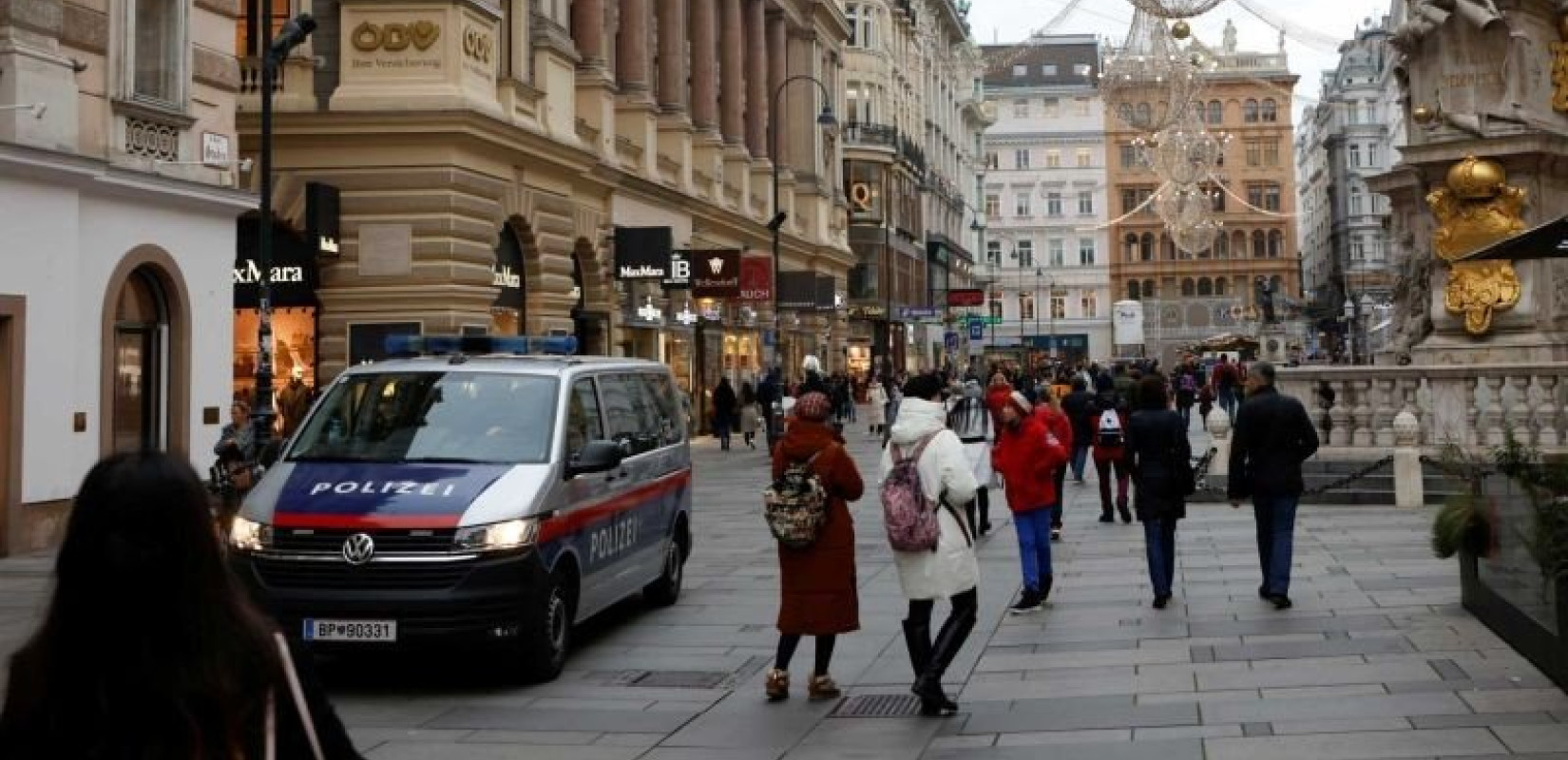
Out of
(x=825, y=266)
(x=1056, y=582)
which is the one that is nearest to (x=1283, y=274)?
(x=825, y=266)

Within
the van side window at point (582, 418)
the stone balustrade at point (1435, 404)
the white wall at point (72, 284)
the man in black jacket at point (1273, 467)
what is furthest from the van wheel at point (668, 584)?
the stone balustrade at point (1435, 404)

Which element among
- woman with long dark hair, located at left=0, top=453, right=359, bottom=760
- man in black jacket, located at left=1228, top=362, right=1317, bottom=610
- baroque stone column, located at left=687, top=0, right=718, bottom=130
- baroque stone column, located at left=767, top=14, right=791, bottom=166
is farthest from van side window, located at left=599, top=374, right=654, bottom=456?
baroque stone column, located at left=767, top=14, right=791, bottom=166

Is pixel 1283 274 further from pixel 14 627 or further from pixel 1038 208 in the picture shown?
pixel 14 627

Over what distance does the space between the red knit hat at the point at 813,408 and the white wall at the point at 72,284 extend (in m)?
10.7

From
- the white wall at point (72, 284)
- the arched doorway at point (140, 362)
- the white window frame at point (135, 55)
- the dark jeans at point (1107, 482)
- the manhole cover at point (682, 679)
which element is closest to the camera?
the manhole cover at point (682, 679)

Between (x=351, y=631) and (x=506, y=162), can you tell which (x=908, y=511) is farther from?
(x=506, y=162)

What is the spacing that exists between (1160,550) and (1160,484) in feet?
1.69

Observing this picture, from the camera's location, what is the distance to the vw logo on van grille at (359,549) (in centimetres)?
892

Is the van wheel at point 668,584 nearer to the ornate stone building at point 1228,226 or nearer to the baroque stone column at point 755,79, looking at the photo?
the baroque stone column at point 755,79

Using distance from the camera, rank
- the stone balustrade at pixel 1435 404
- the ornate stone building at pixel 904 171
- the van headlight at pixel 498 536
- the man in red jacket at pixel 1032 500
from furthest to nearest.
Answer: the ornate stone building at pixel 904 171 < the stone balustrade at pixel 1435 404 < the man in red jacket at pixel 1032 500 < the van headlight at pixel 498 536

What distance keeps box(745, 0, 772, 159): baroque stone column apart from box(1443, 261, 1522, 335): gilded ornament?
31549mm

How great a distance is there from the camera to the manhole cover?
9570 mm

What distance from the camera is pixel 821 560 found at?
8.61 meters

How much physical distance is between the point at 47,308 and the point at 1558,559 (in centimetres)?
1487
